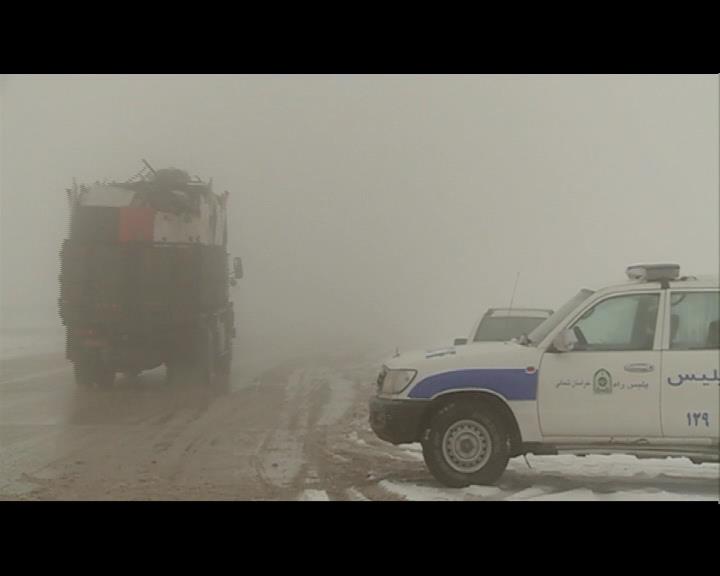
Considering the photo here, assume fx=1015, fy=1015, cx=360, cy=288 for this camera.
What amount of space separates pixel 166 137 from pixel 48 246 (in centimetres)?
145

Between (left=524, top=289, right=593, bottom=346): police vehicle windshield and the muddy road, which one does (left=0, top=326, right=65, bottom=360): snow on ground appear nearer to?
the muddy road

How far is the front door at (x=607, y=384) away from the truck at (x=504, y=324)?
67 cm

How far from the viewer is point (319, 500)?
8.13 metres

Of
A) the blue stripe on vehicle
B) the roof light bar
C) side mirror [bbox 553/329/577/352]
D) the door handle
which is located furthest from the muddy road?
the roof light bar

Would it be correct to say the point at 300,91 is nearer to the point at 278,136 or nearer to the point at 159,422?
the point at 278,136

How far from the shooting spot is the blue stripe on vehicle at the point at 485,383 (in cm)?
809

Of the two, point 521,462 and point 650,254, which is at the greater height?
point 650,254

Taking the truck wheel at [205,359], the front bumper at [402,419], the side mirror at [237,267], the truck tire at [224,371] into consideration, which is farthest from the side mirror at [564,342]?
the truck wheel at [205,359]

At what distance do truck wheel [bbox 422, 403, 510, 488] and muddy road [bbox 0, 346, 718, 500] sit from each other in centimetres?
14

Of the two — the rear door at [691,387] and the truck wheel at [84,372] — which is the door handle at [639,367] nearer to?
the rear door at [691,387]

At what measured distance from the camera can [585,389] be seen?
8000mm

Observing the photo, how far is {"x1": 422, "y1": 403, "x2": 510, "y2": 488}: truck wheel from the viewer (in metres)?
8.14

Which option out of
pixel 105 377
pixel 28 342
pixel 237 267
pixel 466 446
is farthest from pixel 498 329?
pixel 28 342

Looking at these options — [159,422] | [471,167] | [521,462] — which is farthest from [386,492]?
[471,167]
